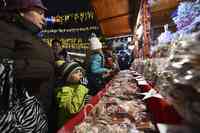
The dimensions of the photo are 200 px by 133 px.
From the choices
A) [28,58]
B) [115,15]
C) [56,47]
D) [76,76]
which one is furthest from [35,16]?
[115,15]

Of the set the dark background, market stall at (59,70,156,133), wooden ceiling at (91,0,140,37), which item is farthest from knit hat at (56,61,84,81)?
the dark background

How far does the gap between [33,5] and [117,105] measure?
89 centimetres

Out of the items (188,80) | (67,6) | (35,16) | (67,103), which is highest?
(67,6)

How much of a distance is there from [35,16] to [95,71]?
211 cm

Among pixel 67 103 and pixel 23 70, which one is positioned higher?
pixel 23 70

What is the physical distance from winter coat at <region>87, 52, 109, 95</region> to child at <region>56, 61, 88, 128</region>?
155 centimetres

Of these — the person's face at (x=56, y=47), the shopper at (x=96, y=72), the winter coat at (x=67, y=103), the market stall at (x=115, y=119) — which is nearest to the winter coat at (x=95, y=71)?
the shopper at (x=96, y=72)

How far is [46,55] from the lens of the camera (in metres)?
1.66

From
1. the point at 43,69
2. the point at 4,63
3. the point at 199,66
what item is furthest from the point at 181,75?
the point at 43,69

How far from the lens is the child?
5.91 feet

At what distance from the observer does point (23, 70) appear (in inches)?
56.7

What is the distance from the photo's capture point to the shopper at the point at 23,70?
1.30 meters

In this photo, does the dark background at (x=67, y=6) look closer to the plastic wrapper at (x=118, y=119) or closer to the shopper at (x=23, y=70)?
the shopper at (x=23, y=70)

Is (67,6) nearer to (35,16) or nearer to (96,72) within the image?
(96,72)
